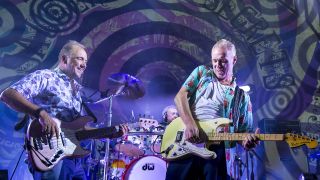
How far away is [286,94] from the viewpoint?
6.04 meters

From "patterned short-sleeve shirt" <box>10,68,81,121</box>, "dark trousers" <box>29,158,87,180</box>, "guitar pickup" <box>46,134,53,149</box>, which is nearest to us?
"dark trousers" <box>29,158,87,180</box>

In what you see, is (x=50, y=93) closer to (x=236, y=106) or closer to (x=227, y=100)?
(x=227, y=100)

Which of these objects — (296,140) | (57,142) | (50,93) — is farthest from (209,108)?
(50,93)

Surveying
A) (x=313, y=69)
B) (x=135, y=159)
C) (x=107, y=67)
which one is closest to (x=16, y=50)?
(x=107, y=67)

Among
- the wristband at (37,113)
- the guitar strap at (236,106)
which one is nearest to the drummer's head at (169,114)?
the guitar strap at (236,106)

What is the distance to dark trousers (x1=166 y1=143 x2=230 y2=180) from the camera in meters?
3.56

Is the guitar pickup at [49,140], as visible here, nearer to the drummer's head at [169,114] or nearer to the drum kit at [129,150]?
the drum kit at [129,150]

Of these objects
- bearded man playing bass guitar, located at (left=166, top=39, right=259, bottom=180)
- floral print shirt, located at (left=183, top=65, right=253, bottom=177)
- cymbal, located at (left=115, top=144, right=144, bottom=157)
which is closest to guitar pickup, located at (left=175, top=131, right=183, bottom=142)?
bearded man playing bass guitar, located at (left=166, top=39, right=259, bottom=180)

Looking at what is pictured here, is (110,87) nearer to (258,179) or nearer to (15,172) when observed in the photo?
(15,172)

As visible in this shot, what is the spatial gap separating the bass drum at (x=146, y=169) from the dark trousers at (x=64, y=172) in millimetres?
1069

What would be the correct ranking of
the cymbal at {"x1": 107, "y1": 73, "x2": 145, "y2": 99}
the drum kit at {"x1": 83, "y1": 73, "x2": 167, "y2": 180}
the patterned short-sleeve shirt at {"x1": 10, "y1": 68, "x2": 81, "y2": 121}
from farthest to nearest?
the cymbal at {"x1": 107, "y1": 73, "x2": 145, "y2": 99}
the drum kit at {"x1": 83, "y1": 73, "x2": 167, "y2": 180}
the patterned short-sleeve shirt at {"x1": 10, "y1": 68, "x2": 81, "y2": 121}

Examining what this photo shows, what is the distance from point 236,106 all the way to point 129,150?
1.78m

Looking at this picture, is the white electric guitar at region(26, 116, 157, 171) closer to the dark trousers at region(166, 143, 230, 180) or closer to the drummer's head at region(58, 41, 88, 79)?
the drummer's head at region(58, 41, 88, 79)

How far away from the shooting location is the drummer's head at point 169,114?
5391 mm
